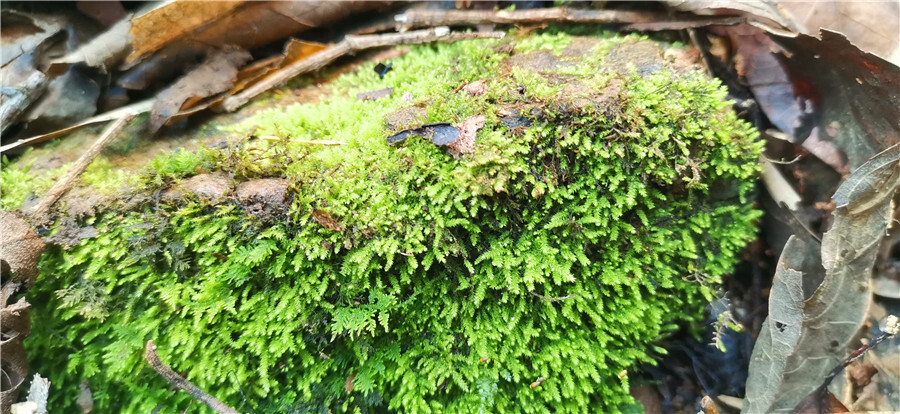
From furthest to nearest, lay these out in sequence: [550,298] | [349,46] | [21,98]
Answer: [349,46]
[21,98]
[550,298]

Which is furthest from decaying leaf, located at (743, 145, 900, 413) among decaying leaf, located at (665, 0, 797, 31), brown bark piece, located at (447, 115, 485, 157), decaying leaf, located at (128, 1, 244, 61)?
decaying leaf, located at (128, 1, 244, 61)

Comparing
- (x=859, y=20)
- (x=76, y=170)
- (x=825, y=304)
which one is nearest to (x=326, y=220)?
(x=76, y=170)

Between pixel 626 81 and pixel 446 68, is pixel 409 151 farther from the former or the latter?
pixel 626 81

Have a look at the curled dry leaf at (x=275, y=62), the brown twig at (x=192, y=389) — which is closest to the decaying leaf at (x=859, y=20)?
the curled dry leaf at (x=275, y=62)

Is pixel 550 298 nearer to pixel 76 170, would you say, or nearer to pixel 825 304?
pixel 825 304

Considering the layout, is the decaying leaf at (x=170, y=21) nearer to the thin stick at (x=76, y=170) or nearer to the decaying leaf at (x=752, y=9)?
the thin stick at (x=76, y=170)

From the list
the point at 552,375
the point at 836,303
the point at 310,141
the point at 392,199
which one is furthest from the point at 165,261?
the point at 836,303
